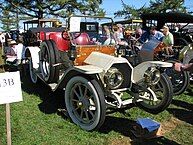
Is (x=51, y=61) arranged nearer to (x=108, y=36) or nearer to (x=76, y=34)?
(x=76, y=34)

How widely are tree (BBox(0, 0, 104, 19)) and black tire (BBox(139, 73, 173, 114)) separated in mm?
23803

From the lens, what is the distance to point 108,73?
16.7ft

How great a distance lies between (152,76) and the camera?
5.34 meters

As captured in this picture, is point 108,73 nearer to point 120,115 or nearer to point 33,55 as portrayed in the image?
point 120,115

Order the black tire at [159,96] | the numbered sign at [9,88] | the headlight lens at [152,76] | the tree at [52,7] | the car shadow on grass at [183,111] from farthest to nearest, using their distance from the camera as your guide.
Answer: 1. the tree at [52,7]
2. the car shadow on grass at [183,111]
3. the black tire at [159,96]
4. the headlight lens at [152,76]
5. the numbered sign at [9,88]

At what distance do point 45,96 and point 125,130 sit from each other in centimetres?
240

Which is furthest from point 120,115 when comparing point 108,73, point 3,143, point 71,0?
point 71,0

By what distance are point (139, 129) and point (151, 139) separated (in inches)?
9.8

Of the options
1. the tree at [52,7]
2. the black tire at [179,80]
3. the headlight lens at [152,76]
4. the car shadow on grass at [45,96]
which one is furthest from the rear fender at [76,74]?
the tree at [52,7]

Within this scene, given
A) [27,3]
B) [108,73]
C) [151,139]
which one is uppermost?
[27,3]

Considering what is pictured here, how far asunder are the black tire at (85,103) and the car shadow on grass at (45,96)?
0.79 metres

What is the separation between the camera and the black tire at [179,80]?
7.52m

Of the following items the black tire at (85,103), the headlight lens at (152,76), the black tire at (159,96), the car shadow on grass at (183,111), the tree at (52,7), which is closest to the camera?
the black tire at (85,103)

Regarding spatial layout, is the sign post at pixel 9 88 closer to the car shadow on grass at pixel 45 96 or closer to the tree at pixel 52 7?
the car shadow on grass at pixel 45 96
